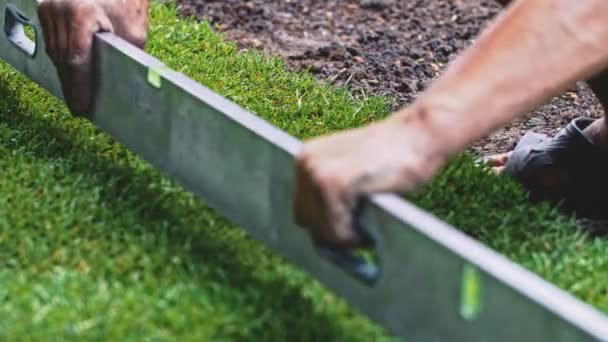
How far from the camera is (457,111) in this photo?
88.8 inches

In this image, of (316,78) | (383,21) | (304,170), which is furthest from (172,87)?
(383,21)

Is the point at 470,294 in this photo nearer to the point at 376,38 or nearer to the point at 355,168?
the point at 355,168

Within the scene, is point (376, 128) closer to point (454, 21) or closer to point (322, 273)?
point (322, 273)

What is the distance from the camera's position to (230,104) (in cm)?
265

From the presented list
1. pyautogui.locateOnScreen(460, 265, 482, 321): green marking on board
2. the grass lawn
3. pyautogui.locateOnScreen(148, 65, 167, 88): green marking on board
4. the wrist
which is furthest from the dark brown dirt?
pyautogui.locateOnScreen(460, 265, 482, 321): green marking on board

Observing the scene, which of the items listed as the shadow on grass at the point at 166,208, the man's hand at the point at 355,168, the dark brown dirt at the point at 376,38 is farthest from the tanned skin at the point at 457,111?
the dark brown dirt at the point at 376,38

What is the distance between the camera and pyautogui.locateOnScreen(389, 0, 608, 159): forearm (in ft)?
7.42

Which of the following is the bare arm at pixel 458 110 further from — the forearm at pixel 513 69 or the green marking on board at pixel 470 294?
the green marking on board at pixel 470 294

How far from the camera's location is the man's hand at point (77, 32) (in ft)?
10.2

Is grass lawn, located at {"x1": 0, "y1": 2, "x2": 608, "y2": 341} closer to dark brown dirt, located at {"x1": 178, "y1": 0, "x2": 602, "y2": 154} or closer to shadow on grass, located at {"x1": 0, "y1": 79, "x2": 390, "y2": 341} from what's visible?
shadow on grass, located at {"x1": 0, "y1": 79, "x2": 390, "y2": 341}

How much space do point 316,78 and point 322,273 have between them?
2068 mm

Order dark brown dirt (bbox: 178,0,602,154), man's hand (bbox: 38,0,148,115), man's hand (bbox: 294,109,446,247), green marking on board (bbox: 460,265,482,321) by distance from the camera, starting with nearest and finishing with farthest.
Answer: green marking on board (bbox: 460,265,482,321), man's hand (bbox: 294,109,446,247), man's hand (bbox: 38,0,148,115), dark brown dirt (bbox: 178,0,602,154)

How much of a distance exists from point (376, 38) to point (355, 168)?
9.05 ft

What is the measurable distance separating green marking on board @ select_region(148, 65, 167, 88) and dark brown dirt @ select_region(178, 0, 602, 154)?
4.48ft
